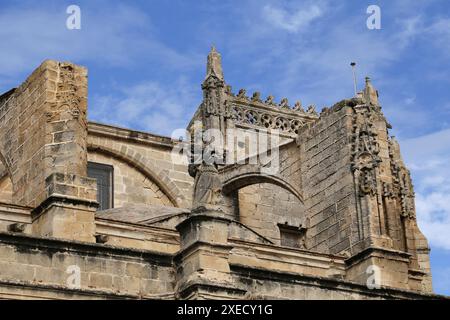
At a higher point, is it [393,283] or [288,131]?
[288,131]

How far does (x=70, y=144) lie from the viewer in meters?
22.1

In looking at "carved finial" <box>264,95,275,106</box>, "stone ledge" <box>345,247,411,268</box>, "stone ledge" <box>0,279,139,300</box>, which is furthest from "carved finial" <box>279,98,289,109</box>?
"stone ledge" <box>0,279,139,300</box>

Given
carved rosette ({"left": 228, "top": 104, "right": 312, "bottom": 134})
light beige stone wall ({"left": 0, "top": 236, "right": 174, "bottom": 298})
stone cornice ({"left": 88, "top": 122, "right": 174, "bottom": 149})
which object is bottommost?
light beige stone wall ({"left": 0, "top": 236, "right": 174, "bottom": 298})

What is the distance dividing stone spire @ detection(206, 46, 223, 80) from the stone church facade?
0.19 ft

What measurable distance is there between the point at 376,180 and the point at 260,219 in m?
6.10

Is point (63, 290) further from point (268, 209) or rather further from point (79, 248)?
point (268, 209)

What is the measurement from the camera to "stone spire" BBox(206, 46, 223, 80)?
26652 mm

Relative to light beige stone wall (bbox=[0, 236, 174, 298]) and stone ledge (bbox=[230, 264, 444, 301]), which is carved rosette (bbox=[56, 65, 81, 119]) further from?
stone ledge (bbox=[230, 264, 444, 301])

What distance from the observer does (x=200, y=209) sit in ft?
67.7

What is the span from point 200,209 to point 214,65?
26.6ft

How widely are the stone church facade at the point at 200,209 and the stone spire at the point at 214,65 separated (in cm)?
6

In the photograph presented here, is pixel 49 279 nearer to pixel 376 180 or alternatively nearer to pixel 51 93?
pixel 51 93
